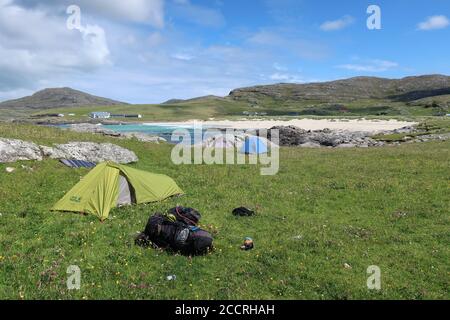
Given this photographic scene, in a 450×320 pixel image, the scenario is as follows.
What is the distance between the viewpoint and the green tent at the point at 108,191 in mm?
17094

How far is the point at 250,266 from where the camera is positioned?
1219 cm

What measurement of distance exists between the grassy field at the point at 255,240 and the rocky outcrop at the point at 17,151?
1249 millimetres

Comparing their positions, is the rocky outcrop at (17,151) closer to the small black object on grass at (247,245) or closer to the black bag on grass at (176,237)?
the black bag on grass at (176,237)

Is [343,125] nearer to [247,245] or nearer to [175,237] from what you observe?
[247,245]

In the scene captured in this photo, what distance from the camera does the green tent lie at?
17.1 meters

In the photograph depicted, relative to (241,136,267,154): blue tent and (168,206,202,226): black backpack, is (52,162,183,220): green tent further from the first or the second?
(241,136,267,154): blue tent

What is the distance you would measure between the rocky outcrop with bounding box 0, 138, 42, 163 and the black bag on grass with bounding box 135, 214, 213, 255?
15689 millimetres

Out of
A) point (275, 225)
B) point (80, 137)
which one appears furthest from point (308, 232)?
point (80, 137)

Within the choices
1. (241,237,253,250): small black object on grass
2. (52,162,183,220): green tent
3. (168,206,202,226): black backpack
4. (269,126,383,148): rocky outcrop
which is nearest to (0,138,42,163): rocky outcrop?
(52,162,183,220): green tent

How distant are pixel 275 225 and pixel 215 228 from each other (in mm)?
2863

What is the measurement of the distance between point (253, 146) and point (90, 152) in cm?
Result: 2152

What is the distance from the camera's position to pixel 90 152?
29.4m

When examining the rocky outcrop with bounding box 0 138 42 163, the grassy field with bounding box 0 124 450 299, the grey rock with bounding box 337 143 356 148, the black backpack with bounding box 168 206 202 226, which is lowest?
the grassy field with bounding box 0 124 450 299

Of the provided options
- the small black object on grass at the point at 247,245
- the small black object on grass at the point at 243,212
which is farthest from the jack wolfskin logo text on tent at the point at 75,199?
the small black object on grass at the point at 247,245
